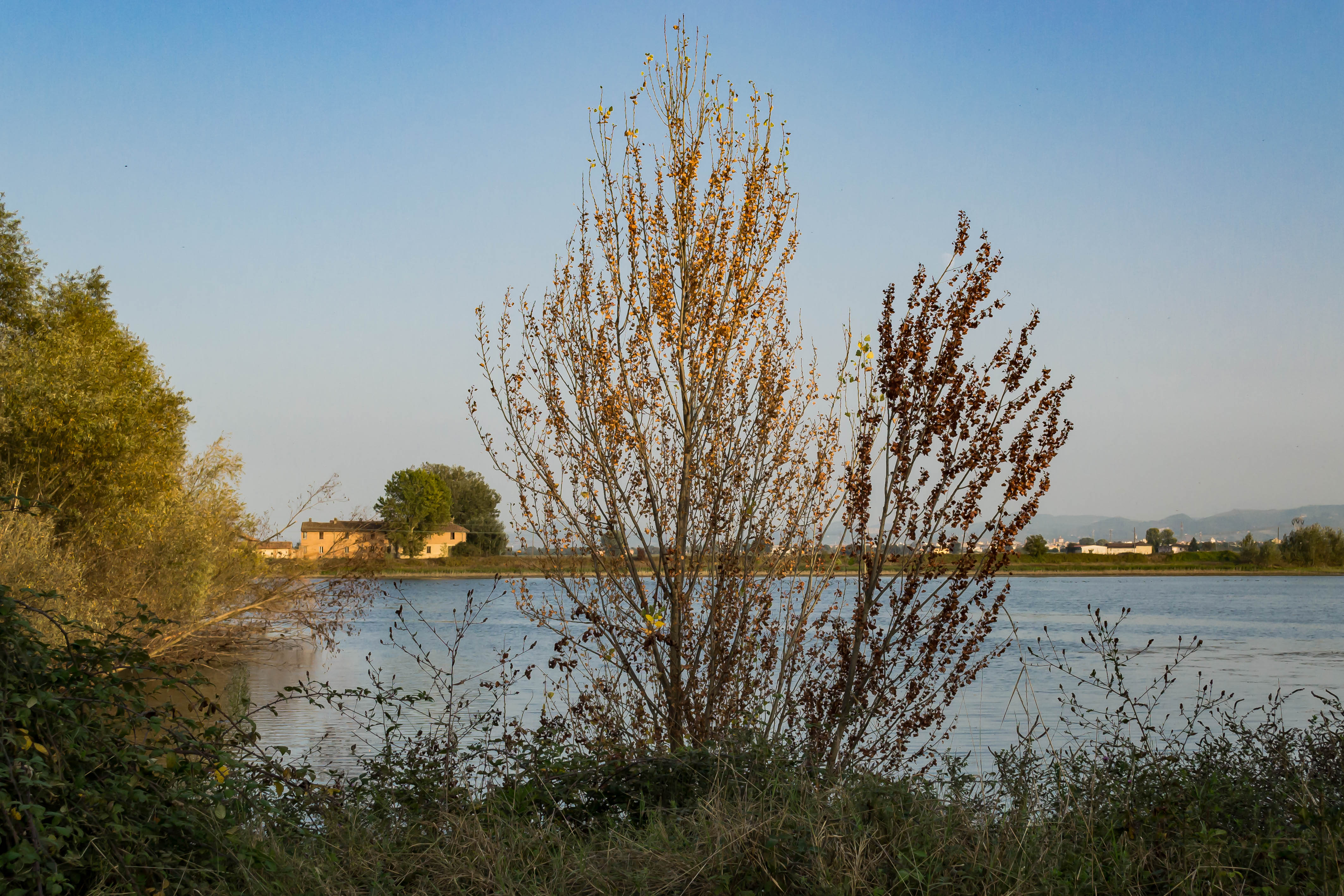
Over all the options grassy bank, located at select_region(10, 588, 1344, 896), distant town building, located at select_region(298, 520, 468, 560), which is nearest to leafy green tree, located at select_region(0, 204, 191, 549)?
distant town building, located at select_region(298, 520, 468, 560)

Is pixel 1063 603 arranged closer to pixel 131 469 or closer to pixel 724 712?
pixel 131 469

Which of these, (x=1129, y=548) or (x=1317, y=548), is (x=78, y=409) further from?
(x=1129, y=548)

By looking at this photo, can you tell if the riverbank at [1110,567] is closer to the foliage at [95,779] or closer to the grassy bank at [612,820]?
the grassy bank at [612,820]

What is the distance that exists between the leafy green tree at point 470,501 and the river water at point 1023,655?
23894 millimetres

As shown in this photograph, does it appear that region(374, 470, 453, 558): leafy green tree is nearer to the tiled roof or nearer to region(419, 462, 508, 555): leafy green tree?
region(419, 462, 508, 555): leafy green tree

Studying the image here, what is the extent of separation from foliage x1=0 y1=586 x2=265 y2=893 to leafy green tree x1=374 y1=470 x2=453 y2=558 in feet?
179

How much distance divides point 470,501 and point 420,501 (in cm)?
1521

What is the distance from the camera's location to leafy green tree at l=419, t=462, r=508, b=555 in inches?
3068

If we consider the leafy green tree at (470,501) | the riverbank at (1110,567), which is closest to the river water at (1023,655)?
the riverbank at (1110,567)

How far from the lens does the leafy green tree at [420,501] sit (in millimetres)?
62594

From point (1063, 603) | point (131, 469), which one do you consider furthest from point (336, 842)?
point (1063, 603)

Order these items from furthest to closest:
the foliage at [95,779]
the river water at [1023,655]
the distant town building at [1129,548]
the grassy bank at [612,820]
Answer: the distant town building at [1129,548]
the river water at [1023,655]
the grassy bank at [612,820]
the foliage at [95,779]

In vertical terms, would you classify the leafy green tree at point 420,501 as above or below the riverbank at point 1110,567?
above

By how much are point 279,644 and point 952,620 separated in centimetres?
2299
